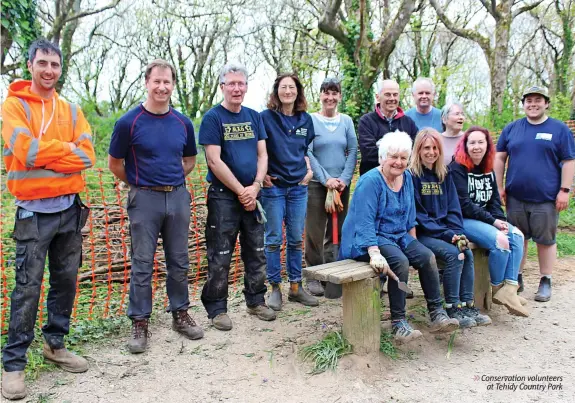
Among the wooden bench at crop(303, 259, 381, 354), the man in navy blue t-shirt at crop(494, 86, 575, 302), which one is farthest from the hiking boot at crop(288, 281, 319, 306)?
the man in navy blue t-shirt at crop(494, 86, 575, 302)

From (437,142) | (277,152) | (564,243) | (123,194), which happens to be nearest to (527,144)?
(437,142)

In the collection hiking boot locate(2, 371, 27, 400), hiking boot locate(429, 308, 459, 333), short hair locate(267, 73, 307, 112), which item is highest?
short hair locate(267, 73, 307, 112)

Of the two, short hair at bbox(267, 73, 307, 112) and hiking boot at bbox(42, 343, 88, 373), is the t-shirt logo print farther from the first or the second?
hiking boot at bbox(42, 343, 88, 373)

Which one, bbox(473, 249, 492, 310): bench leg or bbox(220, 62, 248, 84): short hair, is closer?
bbox(220, 62, 248, 84): short hair

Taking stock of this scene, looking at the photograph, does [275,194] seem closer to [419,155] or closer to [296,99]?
[296,99]

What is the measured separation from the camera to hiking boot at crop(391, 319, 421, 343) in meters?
3.40

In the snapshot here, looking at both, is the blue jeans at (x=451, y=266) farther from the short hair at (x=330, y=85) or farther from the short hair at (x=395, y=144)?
the short hair at (x=330, y=85)

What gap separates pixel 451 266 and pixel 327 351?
1.13m

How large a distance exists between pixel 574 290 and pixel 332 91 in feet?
10.4

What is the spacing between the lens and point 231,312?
14.2 feet

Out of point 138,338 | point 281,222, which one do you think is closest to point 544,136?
point 281,222

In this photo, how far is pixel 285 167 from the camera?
4.07 meters

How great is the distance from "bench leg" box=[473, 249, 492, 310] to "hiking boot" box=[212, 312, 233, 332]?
2.12 m

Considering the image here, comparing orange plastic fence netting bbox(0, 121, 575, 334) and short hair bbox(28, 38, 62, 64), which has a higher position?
short hair bbox(28, 38, 62, 64)
